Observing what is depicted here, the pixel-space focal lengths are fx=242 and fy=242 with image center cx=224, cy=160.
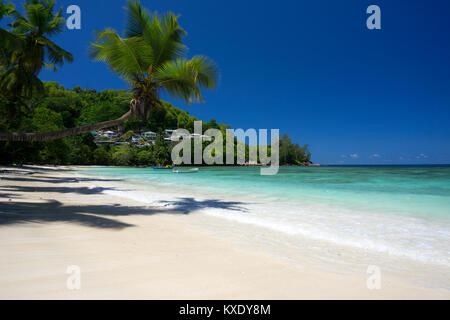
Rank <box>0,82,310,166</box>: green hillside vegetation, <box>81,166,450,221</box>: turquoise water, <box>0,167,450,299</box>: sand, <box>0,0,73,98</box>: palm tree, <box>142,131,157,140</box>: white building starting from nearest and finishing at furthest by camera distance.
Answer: <box>0,167,450,299</box>: sand → <box>81,166,450,221</box>: turquoise water → <box>0,0,73,98</box>: palm tree → <box>0,82,310,166</box>: green hillside vegetation → <box>142,131,157,140</box>: white building

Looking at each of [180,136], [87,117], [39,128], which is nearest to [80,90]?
[87,117]

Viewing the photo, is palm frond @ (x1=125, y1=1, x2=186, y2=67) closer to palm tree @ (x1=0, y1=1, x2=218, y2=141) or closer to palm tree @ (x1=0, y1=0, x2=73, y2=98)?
palm tree @ (x1=0, y1=1, x2=218, y2=141)

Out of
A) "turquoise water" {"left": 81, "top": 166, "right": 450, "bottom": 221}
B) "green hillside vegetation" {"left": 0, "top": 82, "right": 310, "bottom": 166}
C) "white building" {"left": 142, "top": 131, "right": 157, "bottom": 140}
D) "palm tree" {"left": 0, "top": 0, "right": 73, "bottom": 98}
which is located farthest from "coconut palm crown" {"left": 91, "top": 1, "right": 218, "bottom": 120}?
"white building" {"left": 142, "top": 131, "right": 157, "bottom": 140}

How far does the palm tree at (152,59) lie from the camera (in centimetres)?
627

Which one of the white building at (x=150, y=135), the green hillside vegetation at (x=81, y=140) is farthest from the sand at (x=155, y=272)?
the white building at (x=150, y=135)

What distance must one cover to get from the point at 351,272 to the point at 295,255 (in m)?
0.69

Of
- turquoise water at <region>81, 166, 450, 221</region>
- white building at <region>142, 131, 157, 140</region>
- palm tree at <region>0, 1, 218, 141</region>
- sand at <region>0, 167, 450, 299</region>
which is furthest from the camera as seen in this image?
white building at <region>142, 131, 157, 140</region>

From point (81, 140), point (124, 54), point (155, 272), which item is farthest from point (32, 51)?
point (81, 140)

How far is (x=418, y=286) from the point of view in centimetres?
234

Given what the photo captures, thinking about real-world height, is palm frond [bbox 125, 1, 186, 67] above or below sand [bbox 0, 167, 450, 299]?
above

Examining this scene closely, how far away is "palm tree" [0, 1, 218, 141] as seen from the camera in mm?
6273

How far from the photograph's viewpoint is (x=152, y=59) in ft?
21.3
